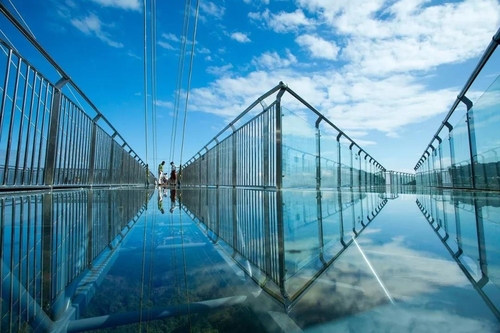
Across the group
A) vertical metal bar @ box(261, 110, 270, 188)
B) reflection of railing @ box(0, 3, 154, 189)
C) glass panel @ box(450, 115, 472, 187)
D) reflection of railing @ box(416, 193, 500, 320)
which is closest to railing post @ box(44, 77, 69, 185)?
reflection of railing @ box(0, 3, 154, 189)

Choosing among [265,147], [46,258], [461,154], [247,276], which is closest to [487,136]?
[461,154]

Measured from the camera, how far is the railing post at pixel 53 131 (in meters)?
3.44

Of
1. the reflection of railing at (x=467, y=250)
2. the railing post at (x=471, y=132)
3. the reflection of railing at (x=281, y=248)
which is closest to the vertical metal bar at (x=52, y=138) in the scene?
the reflection of railing at (x=281, y=248)

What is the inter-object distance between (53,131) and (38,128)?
42 cm

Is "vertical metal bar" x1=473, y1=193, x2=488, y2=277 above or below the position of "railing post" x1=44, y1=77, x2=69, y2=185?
below

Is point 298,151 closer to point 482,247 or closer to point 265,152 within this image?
point 265,152

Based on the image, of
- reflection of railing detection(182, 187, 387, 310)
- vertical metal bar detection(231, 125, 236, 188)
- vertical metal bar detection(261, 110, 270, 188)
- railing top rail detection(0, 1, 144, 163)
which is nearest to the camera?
reflection of railing detection(182, 187, 387, 310)

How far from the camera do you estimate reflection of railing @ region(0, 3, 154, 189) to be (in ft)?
8.36

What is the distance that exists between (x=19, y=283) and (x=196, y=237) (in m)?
0.68

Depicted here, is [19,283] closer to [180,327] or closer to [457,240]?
[180,327]

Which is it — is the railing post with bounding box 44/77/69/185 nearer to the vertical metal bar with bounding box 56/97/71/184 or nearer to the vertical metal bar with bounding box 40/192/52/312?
the vertical metal bar with bounding box 56/97/71/184

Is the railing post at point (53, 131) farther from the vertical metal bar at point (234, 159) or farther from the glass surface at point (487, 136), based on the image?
the glass surface at point (487, 136)

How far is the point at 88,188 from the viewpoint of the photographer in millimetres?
5363

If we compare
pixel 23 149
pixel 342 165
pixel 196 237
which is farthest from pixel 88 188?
pixel 342 165
